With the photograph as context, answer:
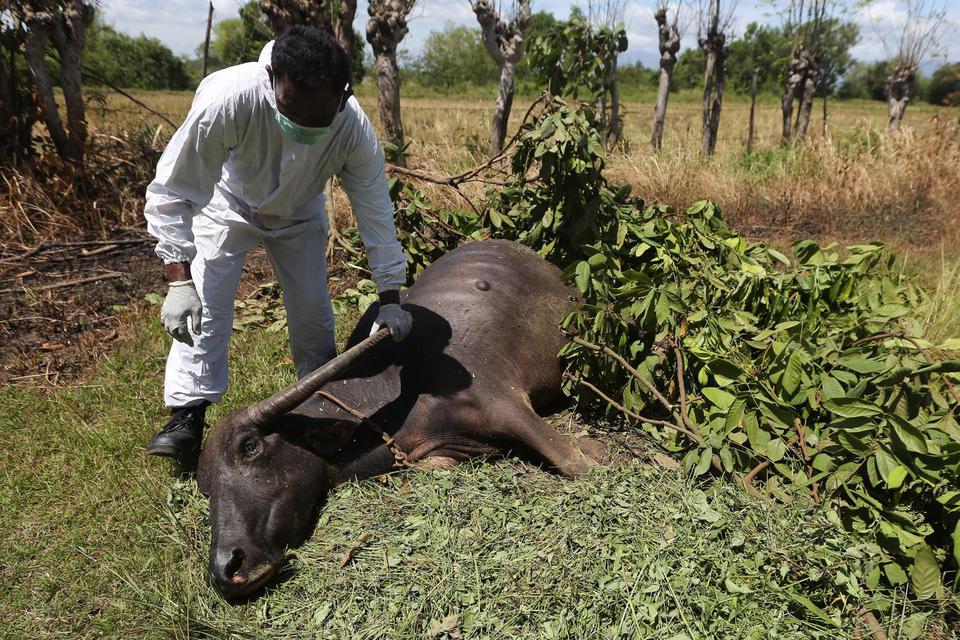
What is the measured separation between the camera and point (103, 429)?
4.25 m

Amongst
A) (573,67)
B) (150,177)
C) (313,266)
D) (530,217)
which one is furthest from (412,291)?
(150,177)

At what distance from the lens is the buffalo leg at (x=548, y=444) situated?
3.41 metres

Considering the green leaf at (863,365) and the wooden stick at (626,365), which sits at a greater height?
the green leaf at (863,365)

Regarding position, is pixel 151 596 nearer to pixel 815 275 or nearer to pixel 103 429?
pixel 103 429

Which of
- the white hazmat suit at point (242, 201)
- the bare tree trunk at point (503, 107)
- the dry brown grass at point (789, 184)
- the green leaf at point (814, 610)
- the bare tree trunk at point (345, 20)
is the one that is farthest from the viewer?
the bare tree trunk at point (503, 107)

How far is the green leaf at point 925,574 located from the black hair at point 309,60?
3206 millimetres

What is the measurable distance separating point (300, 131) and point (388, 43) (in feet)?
18.0

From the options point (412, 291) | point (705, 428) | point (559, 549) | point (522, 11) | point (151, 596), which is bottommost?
point (151, 596)

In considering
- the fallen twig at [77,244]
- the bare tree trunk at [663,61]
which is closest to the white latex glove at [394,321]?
the fallen twig at [77,244]

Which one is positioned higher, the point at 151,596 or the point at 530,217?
the point at 530,217

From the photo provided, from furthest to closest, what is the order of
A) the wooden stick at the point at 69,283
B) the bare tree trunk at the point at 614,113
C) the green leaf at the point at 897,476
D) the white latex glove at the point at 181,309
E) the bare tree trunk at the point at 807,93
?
the bare tree trunk at the point at 807,93
the bare tree trunk at the point at 614,113
the wooden stick at the point at 69,283
the white latex glove at the point at 181,309
the green leaf at the point at 897,476

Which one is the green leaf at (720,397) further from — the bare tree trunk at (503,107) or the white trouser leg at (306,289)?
the bare tree trunk at (503,107)

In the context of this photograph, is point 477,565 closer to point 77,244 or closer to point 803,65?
point 77,244

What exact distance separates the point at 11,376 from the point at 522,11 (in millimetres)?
8091
